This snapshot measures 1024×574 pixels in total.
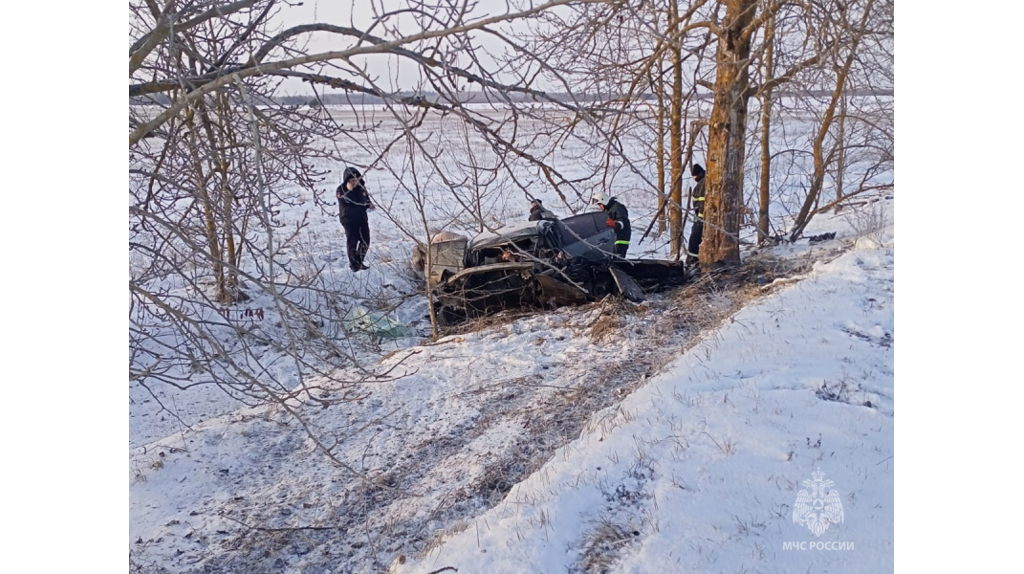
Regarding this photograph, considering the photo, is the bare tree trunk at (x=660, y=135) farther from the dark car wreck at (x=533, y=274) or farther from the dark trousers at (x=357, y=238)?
the dark trousers at (x=357, y=238)

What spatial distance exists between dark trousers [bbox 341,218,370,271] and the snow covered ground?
5.21ft

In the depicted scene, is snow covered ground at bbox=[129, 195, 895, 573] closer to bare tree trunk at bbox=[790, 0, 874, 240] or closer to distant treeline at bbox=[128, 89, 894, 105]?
distant treeline at bbox=[128, 89, 894, 105]

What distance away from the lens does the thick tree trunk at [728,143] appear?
780 cm

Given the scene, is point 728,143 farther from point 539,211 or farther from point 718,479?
point 718,479

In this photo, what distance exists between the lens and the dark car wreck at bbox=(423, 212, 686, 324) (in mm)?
7941

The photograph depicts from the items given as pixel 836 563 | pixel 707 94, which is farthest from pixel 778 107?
pixel 836 563

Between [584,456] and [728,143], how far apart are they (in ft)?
17.6

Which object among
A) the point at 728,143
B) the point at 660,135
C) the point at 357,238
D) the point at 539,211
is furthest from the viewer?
the point at 357,238

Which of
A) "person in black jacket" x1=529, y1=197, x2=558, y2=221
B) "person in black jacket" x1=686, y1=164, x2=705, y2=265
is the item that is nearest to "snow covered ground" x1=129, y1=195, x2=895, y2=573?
"person in black jacket" x1=529, y1=197, x2=558, y2=221

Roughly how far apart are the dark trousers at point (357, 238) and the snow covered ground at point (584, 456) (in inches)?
62.5

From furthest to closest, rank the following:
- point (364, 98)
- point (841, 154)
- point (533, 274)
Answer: point (533, 274)
point (841, 154)
point (364, 98)

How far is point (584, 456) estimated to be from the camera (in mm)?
4082

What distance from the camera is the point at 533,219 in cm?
767

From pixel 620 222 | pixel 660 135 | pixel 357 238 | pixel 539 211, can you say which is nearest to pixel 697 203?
pixel 620 222
